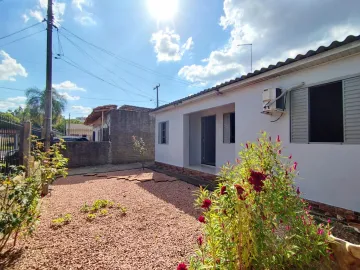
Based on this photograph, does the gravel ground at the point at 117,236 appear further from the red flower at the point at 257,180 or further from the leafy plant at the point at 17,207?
the red flower at the point at 257,180

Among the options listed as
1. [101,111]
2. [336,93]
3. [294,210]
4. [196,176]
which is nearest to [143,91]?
[101,111]

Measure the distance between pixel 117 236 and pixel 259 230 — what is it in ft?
9.05

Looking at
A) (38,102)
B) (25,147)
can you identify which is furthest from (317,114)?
(38,102)

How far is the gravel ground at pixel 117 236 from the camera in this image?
268 centimetres

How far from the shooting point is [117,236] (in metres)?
3.40

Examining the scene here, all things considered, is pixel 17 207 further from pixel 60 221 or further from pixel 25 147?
pixel 25 147

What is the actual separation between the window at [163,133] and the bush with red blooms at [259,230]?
29.6ft

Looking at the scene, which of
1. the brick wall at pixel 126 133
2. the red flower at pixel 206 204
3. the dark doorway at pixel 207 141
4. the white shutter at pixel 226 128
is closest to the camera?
the red flower at pixel 206 204

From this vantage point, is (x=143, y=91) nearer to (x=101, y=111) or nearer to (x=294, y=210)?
(x=101, y=111)

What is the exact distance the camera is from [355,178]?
144 inches

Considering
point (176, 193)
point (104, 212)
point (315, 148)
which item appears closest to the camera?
point (315, 148)

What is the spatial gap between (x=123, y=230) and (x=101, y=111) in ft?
43.9

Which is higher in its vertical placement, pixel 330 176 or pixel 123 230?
pixel 330 176

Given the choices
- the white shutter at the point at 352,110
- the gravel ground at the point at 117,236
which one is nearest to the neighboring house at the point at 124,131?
the gravel ground at the point at 117,236
